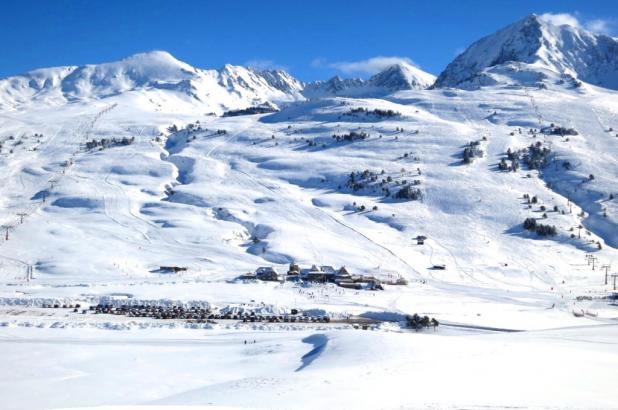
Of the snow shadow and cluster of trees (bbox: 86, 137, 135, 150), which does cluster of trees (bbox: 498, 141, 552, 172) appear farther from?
the snow shadow

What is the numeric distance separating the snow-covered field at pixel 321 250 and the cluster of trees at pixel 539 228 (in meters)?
1.03

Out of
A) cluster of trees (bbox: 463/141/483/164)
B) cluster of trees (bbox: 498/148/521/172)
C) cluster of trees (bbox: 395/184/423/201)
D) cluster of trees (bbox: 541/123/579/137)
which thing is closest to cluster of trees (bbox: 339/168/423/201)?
cluster of trees (bbox: 395/184/423/201)

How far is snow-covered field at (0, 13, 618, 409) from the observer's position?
93.0ft

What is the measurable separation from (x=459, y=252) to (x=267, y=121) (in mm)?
98135

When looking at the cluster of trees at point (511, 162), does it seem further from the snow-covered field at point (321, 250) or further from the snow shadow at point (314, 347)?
the snow shadow at point (314, 347)

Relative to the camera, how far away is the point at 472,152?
414 ft

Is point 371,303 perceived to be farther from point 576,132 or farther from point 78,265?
point 576,132

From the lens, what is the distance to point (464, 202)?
342ft

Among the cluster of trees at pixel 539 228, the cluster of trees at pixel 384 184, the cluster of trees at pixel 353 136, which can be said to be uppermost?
the cluster of trees at pixel 353 136

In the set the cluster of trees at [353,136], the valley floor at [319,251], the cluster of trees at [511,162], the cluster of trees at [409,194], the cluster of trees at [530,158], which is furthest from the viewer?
the cluster of trees at [353,136]

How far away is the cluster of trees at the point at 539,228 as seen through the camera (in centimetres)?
9156

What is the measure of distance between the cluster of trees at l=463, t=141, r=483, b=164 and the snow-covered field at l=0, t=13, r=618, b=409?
110 cm

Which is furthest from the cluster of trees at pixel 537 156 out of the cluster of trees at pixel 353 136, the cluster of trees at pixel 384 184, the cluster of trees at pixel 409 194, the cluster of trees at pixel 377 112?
the cluster of trees at pixel 377 112

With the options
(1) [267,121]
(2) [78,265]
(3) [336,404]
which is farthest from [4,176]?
(3) [336,404]
